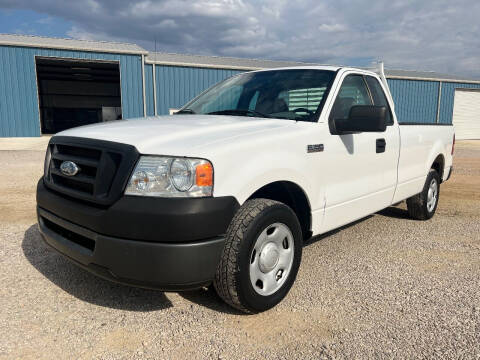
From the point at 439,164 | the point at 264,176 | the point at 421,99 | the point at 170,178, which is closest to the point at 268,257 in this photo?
the point at 264,176

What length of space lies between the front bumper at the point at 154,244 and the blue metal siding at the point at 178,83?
18355mm

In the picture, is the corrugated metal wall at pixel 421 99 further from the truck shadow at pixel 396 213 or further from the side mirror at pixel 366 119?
the side mirror at pixel 366 119

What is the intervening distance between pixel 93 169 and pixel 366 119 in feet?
6.84

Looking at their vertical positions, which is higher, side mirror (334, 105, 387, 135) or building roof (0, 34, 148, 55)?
building roof (0, 34, 148, 55)

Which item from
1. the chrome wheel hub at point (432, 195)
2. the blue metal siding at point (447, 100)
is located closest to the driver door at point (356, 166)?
the chrome wheel hub at point (432, 195)

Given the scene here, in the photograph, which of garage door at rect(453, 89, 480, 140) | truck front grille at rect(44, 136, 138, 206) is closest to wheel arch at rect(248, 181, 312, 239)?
truck front grille at rect(44, 136, 138, 206)

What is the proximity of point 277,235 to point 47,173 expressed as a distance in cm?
183

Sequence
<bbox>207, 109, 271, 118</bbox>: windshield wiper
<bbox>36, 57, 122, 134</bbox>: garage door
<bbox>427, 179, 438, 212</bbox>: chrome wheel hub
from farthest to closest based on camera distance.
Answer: <bbox>36, 57, 122, 134</bbox>: garage door, <bbox>427, 179, 438, 212</bbox>: chrome wheel hub, <bbox>207, 109, 271, 118</bbox>: windshield wiper

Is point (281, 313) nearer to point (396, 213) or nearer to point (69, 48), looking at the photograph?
point (396, 213)

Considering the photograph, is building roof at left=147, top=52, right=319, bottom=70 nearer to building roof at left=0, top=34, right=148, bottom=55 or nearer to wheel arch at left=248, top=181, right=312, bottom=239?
building roof at left=0, top=34, right=148, bottom=55

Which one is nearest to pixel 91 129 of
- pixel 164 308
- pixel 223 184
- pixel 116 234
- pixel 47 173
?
pixel 47 173

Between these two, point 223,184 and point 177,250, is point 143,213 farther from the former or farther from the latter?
point 223,184

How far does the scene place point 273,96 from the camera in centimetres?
353

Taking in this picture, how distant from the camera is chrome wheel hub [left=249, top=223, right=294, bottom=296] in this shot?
2.54 meters
